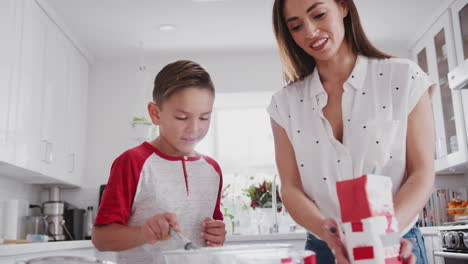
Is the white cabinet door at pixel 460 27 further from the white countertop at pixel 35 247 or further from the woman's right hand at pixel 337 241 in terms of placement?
the woman's right hand at pixel 337 241

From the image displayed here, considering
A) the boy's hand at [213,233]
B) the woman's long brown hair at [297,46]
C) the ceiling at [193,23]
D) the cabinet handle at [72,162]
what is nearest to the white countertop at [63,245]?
the cabinet handle at [72,162]

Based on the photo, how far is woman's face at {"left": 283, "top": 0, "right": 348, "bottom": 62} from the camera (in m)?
1.10

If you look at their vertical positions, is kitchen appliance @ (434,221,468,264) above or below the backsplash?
below

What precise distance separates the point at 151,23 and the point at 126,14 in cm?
23

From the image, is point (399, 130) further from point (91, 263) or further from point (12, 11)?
point (12, 11)

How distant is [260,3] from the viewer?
11.4 ft

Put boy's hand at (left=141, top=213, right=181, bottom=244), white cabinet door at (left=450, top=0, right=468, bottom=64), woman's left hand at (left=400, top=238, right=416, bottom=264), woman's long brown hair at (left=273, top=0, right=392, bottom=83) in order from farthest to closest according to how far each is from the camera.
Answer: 1. white cabinet door at (left=450, top=0, right=468, bottom=64)
2. woman's long brown hair at (left=273, top=0, right=392, bottom=83)
3. boy's hand at (left=141, top=213, right=181, bottom=244)
4. woman's left hand at (left=400, top=238, right=416, bottom=264)

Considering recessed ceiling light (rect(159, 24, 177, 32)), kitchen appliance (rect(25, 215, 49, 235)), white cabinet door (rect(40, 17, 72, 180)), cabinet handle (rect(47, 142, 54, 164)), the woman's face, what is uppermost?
recessed ceiling light (rect(159, 24, 177, 32))

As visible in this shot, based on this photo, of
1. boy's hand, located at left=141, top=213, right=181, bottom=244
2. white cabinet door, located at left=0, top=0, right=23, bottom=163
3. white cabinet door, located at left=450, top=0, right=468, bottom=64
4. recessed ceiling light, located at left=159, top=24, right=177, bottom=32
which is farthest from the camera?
recessed ceiling light, located at left=159, top=24, right=177, bottom=32

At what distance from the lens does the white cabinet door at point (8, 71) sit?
2.69 m

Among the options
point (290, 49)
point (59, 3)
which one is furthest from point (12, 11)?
point (290, 49)

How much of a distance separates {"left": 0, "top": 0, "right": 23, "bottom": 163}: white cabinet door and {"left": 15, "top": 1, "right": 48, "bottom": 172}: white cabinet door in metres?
0.08

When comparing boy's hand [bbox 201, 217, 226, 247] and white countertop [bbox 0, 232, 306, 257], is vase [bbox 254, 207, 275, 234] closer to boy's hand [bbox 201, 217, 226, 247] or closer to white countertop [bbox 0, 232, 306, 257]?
white countertop [bbox 0, 232, 306, 257]

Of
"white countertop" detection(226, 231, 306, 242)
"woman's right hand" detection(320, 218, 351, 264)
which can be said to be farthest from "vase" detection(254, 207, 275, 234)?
"woman's right hand" detection(320, 218, 351, 264)
